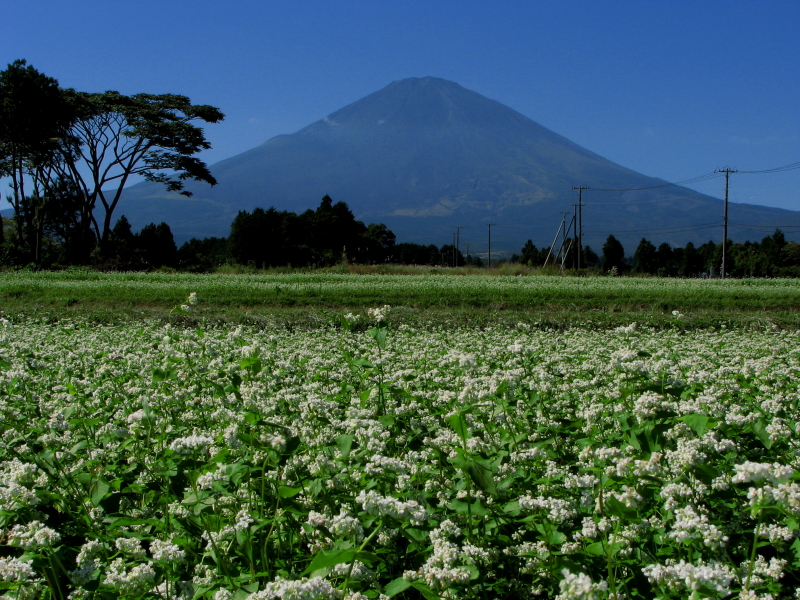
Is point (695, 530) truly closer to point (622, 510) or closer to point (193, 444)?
point (622, 510)

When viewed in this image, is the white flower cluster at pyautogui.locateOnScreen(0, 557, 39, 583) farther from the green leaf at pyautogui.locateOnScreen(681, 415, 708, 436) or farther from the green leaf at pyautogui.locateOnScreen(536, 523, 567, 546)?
the green leaf at pyautogui.locateOnScreen(681, 415, 708, 436)

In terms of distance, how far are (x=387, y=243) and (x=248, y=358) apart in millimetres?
74178

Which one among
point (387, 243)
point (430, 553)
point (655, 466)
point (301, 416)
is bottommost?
point (430, 553)

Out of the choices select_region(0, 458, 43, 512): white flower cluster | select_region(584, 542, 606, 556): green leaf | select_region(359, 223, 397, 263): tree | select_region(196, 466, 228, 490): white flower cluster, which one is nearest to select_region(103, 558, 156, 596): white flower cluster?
select_region(196, 466, 228, 490): white flower cluster

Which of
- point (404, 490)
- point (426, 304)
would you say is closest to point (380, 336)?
point (404, 490)

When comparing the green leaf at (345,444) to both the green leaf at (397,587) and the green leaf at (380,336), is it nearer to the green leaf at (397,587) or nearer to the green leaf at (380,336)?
the green leaf at (397,587)

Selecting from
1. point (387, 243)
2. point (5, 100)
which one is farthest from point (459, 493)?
point (387, 243)

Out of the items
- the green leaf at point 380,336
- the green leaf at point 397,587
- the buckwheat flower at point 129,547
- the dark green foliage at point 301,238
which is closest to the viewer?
the green leaf at point 397,587

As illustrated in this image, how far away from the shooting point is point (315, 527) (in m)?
2.18

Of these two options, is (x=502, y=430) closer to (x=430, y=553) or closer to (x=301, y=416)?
(x=430, y=553)

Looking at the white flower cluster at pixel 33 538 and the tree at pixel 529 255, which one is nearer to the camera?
the white flower cluster at pixel 33 538

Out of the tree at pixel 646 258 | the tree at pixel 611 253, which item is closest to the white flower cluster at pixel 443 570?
the tree at pixel 611 253

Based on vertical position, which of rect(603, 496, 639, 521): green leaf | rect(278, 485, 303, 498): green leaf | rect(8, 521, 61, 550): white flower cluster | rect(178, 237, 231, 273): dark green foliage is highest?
rect(178, 237, 231, 273): dark green foliage

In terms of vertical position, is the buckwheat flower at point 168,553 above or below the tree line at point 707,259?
below
